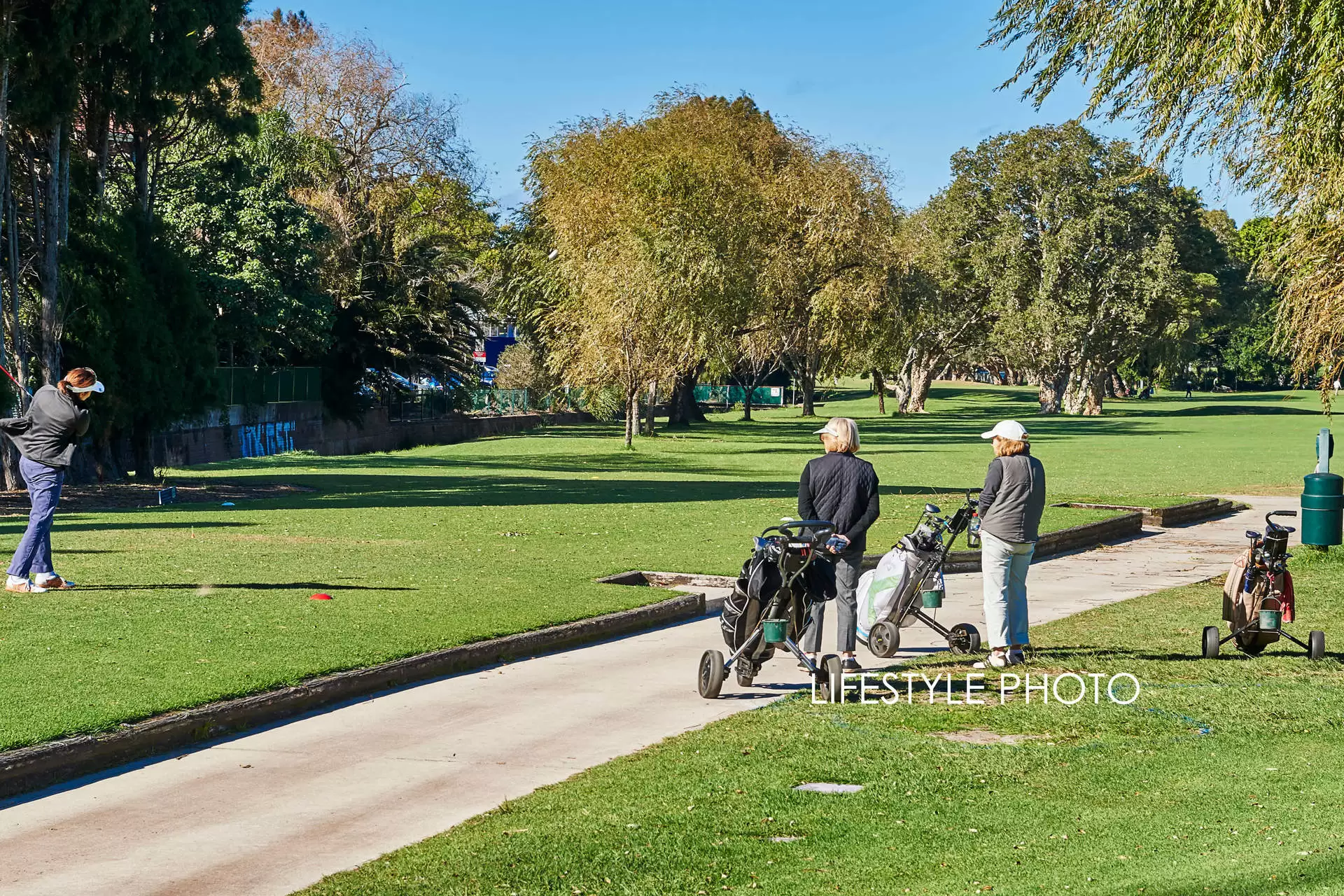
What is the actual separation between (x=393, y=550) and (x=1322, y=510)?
11.6 metres

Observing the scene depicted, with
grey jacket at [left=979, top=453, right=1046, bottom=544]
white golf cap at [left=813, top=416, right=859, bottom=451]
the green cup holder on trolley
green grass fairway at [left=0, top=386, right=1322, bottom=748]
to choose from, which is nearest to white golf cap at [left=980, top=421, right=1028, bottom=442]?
grey jacket at [left=979, top=453, right=1046, bottom=544]

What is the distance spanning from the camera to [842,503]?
1028cm

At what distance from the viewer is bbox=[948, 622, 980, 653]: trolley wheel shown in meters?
11.6

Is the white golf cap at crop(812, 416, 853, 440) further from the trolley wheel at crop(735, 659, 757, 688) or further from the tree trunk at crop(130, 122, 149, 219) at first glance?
the tree trunk at crop(130, 122, 149, 219)

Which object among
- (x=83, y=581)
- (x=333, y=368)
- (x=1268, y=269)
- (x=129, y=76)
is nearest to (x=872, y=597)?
(x=83, y=581)

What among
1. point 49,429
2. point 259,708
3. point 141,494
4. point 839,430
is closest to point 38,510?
point 49,429

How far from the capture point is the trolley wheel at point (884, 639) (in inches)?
446

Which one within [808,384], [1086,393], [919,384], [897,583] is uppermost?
[808,384]

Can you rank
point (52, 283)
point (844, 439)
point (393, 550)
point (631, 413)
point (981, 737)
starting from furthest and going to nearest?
point (631, 413) < point (52, 283) < point (393, 550) < point (844, 439) < point (981, 737)

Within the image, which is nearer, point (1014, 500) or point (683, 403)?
point (1014, 500)

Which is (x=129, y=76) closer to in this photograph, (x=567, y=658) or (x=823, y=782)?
(x=567, y=658)

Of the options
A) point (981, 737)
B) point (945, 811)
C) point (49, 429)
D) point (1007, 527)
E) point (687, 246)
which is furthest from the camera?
point (687, 246)

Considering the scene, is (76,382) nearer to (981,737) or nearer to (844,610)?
(844,610)

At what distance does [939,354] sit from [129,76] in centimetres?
7100
